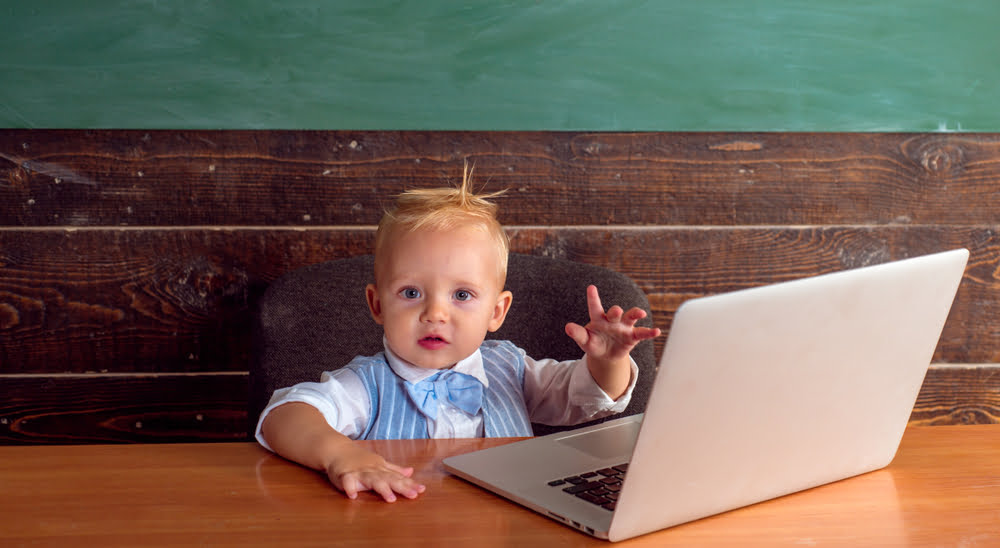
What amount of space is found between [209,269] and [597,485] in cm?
114

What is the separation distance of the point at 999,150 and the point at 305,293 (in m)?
1.41

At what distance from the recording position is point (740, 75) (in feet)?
5.56

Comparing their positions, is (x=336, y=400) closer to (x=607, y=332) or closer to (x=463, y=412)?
(x=463, y=412)

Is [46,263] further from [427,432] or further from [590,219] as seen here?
[590,219]

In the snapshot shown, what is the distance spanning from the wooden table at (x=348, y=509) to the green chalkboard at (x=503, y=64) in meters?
0.90

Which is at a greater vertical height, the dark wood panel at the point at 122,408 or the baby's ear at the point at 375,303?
the baby's ear at the point at 375,303

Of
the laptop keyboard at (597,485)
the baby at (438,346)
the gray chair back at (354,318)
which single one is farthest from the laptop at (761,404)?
the gray chair back at (354,318)

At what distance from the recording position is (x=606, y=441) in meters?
0.91

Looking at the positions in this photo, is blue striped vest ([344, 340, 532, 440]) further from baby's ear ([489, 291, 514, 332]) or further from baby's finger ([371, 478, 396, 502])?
baby's finger ([371, 478, 396, 502])

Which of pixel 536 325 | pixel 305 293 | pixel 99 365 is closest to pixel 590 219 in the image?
pixel 536 325

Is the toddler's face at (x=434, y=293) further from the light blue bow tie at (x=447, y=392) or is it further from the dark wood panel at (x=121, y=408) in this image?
the dark wood panel at (x=121, y=408)

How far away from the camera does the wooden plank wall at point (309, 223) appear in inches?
64.8

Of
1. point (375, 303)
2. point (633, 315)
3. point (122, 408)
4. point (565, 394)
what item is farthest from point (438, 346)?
point (122, 408)

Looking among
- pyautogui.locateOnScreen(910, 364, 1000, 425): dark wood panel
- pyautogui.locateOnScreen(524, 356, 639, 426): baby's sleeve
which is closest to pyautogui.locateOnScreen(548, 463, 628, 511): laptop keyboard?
pyautogui.locateOnScreen(524, 356, 639, 426): baby's sleeve
